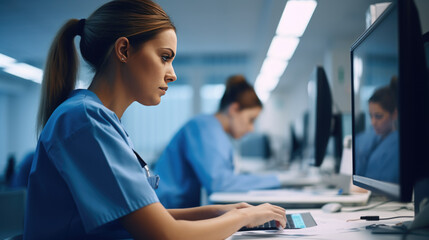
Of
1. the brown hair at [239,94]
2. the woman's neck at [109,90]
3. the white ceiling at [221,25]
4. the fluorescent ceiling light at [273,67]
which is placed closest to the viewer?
the woman's neck at [109,90]

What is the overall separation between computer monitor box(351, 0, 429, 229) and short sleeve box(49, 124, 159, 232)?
1.68 feet

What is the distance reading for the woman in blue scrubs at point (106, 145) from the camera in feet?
2.31

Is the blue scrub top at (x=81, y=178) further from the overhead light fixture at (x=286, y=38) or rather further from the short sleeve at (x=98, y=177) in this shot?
the overhead light fixture at (x=286, y=38)

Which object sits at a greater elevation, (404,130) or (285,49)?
(285,49)

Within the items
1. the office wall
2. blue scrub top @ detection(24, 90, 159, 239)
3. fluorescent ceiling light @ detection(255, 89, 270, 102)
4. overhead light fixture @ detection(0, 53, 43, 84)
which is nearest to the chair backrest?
blue scrub top @ detection(24, 90, 159, 239)

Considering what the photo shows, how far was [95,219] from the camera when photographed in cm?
69

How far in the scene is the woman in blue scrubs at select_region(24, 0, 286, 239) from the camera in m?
0.70

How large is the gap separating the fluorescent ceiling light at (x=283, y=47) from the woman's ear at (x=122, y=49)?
137 inches

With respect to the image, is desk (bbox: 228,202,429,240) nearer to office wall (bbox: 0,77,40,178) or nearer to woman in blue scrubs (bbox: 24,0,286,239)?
woman in blue scrubs (bbox: 24,0,286,239)

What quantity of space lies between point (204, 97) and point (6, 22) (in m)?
3.71

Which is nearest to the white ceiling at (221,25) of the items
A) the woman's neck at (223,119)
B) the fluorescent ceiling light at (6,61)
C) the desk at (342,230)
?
the fluorescent ceiling light at (6,61)

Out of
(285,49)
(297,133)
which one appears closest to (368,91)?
(297,133)

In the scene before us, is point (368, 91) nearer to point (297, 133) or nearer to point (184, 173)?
point (184, 173)

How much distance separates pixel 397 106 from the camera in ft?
2.24
